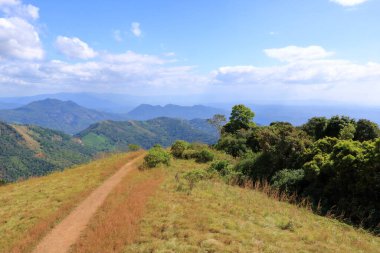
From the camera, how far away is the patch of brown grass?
11109 mm

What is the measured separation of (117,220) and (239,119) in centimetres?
4263

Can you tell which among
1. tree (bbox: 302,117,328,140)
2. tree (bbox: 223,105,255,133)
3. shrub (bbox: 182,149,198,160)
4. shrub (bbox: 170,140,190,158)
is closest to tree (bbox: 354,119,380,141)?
tree (bbox: 302,117,328,140)

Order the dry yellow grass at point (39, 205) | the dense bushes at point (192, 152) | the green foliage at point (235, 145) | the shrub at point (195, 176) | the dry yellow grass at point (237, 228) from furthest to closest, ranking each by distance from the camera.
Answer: the green foliage at point (235, 145) → the dense bushes at point (192, 152) → the shrub at point (195, 176) → the dry yellow grass at point (39, 205) → the dry yellow grass at point (237, 228)

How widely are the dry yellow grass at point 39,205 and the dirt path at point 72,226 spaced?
40cm

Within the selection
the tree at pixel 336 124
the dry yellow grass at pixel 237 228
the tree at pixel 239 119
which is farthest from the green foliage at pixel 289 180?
the tree at pixel 239 119

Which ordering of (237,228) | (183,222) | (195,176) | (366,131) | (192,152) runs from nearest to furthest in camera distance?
(237,228) → (183,222) → (195,176) → (366,131) → (192,152)

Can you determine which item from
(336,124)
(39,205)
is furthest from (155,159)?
(336,124)

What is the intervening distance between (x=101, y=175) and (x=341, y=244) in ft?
65.6

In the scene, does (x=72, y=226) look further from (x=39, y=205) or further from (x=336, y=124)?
(x=336, y=124)

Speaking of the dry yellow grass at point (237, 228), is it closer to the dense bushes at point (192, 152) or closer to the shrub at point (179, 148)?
the dense bushes at point (192, 152)

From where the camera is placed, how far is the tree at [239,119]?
53.7 metres

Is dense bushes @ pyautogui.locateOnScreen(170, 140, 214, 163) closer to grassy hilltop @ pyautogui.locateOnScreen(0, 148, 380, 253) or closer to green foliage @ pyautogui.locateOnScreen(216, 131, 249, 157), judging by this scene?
green foliage @ pyautogui.locateOnScreen(216, 131, 249, 157)

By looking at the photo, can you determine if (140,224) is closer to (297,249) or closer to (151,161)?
(297,249)

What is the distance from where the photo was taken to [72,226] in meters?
14.1
